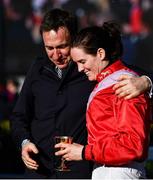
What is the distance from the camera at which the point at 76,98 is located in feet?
11.5

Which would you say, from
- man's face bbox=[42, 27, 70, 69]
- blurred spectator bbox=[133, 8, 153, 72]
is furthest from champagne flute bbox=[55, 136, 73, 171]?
blurred spectator bbox=[133, 8, 153, 72]

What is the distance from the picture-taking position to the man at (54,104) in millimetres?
3480

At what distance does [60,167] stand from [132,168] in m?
0.56

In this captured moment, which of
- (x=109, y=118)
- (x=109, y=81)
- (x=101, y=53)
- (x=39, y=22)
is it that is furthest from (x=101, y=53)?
(x=39, y=22)

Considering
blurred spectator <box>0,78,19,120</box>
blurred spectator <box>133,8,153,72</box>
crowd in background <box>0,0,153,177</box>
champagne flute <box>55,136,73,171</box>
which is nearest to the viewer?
champagne flute <box>55,136,73,171</box>

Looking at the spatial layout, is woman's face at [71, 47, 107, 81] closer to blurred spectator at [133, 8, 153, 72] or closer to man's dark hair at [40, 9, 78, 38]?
man's dark hair at [40, 9, 78, 38]

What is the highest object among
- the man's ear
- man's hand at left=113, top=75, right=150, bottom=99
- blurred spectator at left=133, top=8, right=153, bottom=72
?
the man's ear

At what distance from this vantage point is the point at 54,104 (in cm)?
353

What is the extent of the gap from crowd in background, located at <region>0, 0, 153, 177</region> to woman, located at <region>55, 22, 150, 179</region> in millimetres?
7284

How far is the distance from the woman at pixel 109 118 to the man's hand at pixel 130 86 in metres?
0.02

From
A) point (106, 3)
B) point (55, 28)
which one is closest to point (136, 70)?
point (55, 28)

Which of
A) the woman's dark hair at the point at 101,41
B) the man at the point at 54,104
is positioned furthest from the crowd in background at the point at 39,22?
the woman's dark hair at the point at 101,41

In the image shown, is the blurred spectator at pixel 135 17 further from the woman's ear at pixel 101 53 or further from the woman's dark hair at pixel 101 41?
the woman's ear at pixel 101 53

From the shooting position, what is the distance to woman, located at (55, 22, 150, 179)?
2.79m
